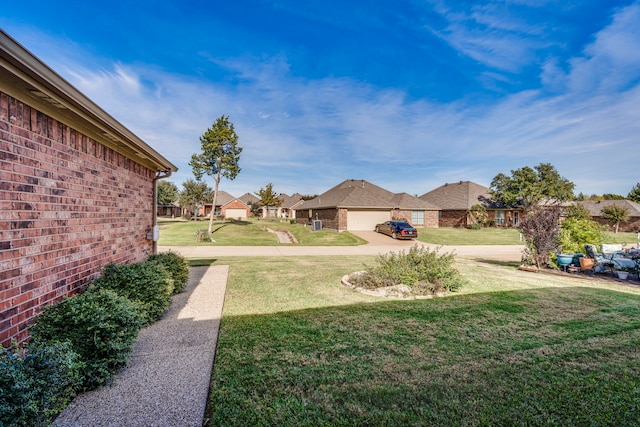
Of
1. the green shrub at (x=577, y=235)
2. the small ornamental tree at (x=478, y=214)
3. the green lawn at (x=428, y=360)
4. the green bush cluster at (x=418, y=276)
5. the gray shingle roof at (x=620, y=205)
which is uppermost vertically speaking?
the gray shingle roof at (x=620, y=205)

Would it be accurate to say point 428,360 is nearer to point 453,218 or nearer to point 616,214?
point 453,218

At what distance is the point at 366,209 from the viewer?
26484 mm

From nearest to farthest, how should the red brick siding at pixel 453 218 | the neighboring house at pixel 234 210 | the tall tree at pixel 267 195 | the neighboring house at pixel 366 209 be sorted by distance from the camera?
the neighboring house at pixel 366 209, the red brick siding at pixel 453 218, the tall tree at pixel 267 195, the neighboring house at pixel 234 210

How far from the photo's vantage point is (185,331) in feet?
14.8

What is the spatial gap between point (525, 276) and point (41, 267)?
38.4 ft

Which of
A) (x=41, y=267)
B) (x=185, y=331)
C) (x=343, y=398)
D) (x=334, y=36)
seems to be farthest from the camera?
(x=334, y=36)

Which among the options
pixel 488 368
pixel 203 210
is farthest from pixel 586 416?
pixel 203 210

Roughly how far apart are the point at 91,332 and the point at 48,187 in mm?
1861

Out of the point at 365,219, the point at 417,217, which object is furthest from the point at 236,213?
the point at 417,217

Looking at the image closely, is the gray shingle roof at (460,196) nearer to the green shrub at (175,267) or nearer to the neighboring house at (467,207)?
the neighboring house at (467,207)

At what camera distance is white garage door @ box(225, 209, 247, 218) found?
2012 inches

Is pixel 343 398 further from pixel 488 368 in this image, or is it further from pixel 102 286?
pixel 102 286

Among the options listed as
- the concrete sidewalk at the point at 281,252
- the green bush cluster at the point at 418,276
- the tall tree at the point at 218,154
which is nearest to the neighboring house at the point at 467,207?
the concrete sidewalk at the point at 281,252

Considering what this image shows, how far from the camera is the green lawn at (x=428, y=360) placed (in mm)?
2576
